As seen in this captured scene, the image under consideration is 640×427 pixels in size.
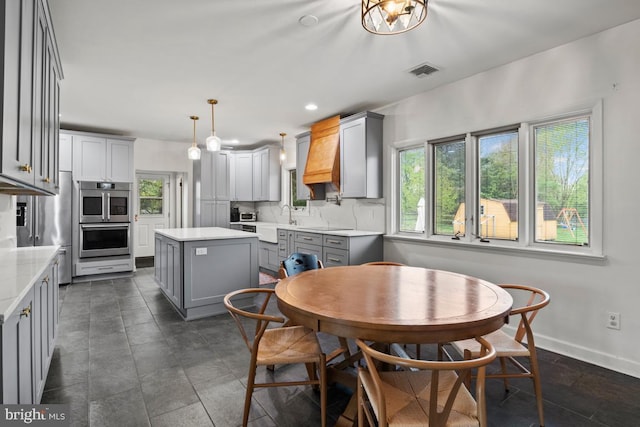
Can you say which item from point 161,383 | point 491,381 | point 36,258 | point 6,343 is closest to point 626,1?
point 491,381

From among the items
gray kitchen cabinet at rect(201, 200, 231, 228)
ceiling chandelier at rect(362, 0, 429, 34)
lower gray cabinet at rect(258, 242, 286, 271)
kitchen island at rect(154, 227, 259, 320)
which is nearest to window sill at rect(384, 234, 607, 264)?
kitchen island at rect(154, 227, 259, 320)

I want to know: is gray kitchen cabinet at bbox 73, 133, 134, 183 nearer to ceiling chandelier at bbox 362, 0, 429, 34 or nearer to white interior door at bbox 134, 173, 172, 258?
white interior door at bbox 134, 173, 172, 258

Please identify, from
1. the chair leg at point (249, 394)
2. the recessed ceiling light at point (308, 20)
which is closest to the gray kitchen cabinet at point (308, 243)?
the recessed ceiling light at point (308, 20)

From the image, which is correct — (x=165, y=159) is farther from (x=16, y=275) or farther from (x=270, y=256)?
(x=16, y=275)

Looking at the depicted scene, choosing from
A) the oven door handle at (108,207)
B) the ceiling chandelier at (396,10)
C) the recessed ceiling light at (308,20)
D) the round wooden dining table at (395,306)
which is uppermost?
the recessed ceiling light at (308,20)

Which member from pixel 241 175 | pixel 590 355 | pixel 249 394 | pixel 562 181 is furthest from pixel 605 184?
pixel 241 175

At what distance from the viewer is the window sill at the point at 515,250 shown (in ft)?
8.78

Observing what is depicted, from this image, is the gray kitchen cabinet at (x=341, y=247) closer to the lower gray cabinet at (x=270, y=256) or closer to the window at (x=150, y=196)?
the lower gray cabinet at (x=270, y=256)

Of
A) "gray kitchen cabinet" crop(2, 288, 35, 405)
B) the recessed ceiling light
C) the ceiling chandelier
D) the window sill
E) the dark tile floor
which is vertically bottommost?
the dark tile floor

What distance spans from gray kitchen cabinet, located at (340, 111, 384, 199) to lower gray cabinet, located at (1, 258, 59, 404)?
11.0 feet

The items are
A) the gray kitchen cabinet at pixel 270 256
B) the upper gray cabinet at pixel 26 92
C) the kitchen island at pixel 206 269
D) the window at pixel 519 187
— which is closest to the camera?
the upper gray cabinet at pixel 26 92

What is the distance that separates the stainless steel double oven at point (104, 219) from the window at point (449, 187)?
4889 mm

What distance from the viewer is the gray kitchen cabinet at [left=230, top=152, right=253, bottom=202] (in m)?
7.12

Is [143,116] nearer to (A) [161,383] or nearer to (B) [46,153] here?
(B) [46,153]
